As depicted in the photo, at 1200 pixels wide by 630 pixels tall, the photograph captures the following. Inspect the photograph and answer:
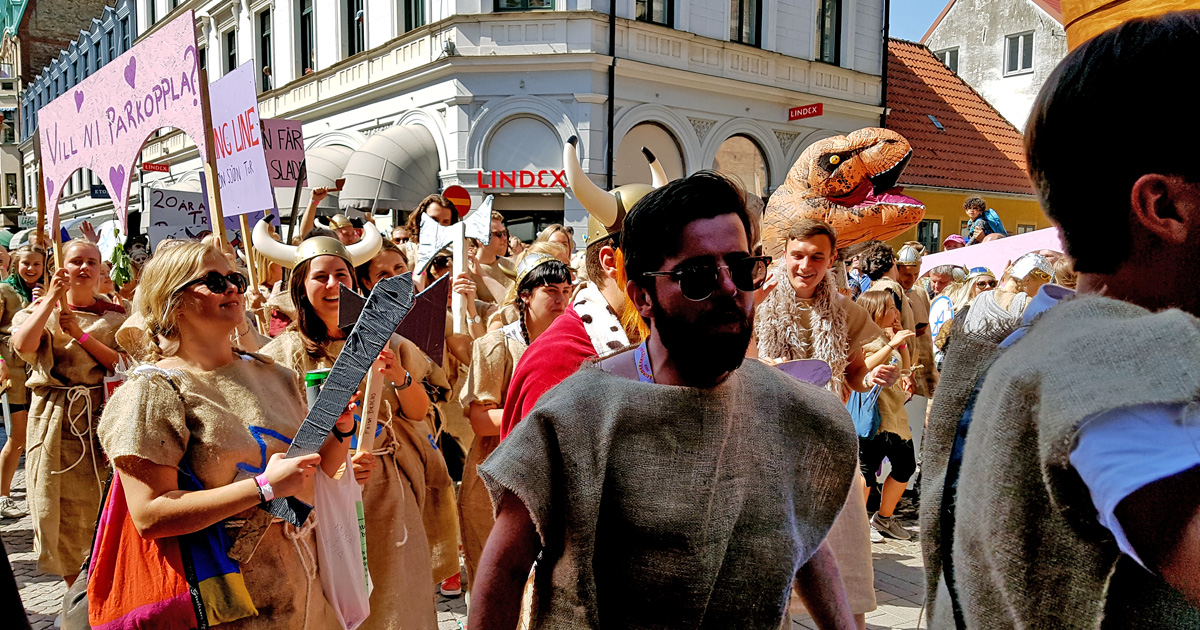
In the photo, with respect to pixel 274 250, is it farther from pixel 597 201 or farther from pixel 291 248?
pixel 597 201

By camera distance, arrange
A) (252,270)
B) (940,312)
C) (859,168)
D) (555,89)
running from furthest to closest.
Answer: (555,89) → (940,312) → (252,270) → (859,168)

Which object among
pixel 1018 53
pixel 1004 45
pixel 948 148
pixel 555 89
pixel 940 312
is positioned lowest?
pixel 940 312

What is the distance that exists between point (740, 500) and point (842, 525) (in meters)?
2.21

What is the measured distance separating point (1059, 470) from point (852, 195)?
353cm

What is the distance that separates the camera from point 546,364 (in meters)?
2.38

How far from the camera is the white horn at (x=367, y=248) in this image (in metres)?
4.25

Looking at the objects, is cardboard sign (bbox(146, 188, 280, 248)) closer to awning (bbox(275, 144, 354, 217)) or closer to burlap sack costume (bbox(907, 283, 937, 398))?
awning (bbox(275, 144, 354, 217))

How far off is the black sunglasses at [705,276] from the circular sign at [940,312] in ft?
15.6

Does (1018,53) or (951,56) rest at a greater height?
(951,56)

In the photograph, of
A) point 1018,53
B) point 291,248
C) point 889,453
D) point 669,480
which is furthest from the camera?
point 1018,53

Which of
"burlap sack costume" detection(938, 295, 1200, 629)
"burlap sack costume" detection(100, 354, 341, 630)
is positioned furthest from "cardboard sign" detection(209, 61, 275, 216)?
"burlap sack costume" detection(938, 295, 1200, 629)

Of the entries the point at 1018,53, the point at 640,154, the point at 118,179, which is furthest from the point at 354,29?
the point at 1018,53

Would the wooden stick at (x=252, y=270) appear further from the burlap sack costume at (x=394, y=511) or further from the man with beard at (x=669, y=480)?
the man with beard at (x=669, y=480)

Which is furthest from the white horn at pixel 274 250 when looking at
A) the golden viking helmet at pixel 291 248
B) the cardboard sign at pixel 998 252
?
the cardboard sign at pixel 998 252
